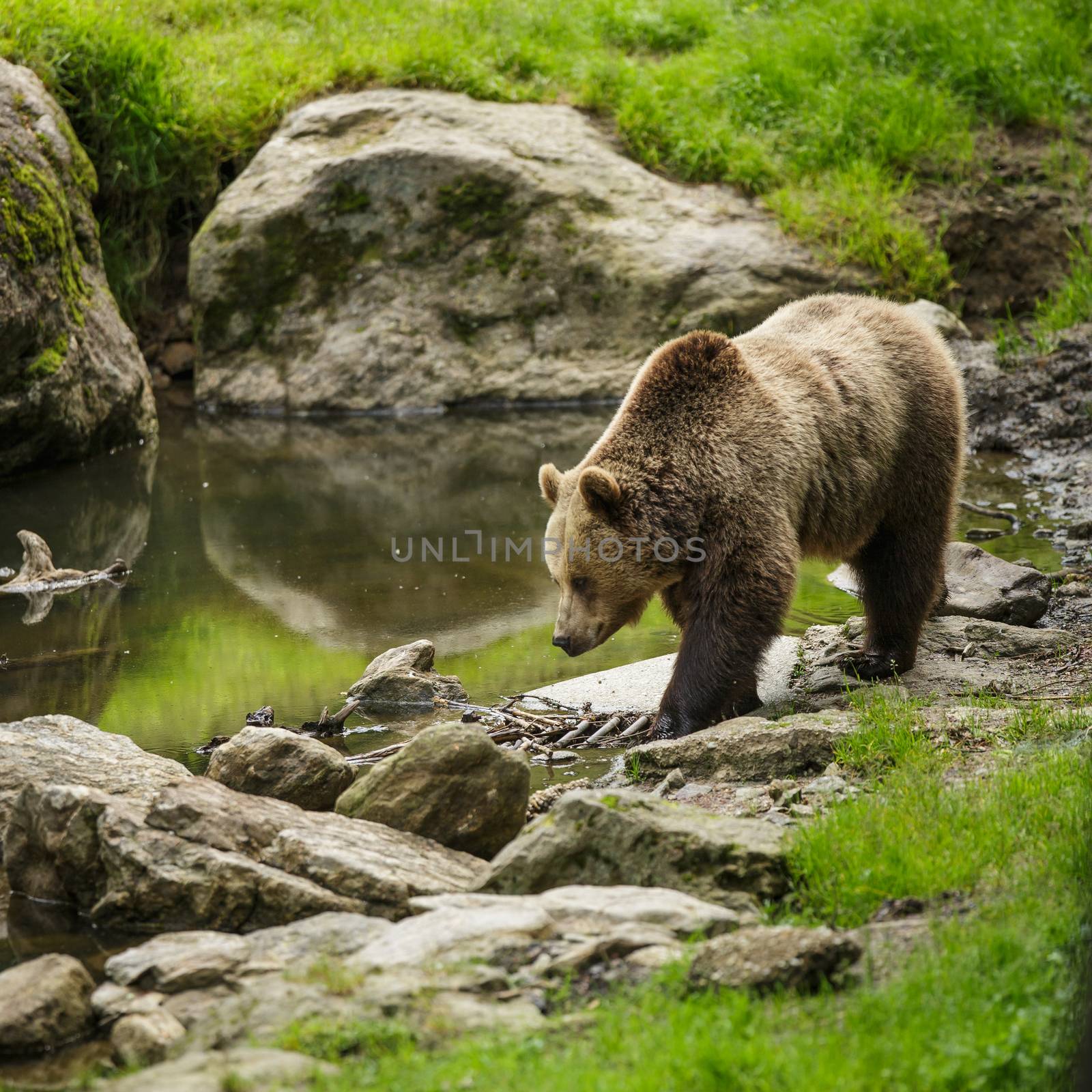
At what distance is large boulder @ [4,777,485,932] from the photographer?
152 inches

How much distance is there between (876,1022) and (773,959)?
0.29 metres

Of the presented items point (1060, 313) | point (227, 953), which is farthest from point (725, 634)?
point (1060, 313)

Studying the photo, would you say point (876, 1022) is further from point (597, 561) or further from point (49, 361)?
point (49, 361)

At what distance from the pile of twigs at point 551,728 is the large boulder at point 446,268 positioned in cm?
870

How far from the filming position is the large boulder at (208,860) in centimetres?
387

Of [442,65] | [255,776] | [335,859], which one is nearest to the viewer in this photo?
[335,859]

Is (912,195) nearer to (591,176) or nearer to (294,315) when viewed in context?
(591,176)

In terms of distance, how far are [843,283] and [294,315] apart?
233 inches

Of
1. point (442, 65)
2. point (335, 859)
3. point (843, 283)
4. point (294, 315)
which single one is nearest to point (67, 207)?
point (294, 315)

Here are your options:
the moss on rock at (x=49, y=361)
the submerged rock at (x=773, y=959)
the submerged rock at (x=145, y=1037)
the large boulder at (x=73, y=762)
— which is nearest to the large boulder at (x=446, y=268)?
the moss on rock at (x=49, y=361)

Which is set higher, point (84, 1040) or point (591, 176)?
point (591, 176)

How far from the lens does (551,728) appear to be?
5.70m

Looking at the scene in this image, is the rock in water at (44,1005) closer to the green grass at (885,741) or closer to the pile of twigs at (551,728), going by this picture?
the pile of twigs at (551,728)

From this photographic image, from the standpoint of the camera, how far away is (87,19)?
13.8 metres
